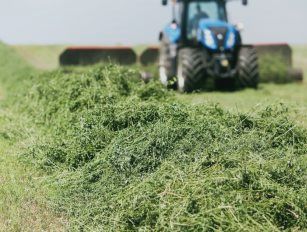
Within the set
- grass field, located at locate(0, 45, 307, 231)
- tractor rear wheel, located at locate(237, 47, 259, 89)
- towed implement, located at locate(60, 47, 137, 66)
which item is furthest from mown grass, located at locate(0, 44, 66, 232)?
towed implement, located at locate(60, 47, 137, 66)

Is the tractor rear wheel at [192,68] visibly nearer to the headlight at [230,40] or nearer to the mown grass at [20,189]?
the headlight at [230,40]

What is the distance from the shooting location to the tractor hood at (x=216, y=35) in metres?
13.9

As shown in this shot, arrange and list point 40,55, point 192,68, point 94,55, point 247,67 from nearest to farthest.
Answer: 1. point 192,68
2. point 247,67
3. point 94,55
4. point 40,55

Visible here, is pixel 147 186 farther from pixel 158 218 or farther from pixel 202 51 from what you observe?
pixel 202 51

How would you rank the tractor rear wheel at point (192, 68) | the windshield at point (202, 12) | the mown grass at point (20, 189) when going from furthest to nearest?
A: the windshield at point (202, 12) → the tractor rear wheel at point (192, 68) → the mown grass at point (20, 189)

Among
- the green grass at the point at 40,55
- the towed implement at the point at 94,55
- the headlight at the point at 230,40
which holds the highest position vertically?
the headlight at the point at 230,40

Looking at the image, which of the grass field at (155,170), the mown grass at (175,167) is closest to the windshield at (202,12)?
the grass field at (155,170)

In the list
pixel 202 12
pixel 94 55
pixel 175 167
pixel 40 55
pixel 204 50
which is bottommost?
pixel 40 55

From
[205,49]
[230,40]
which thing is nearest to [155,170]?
[205,49]

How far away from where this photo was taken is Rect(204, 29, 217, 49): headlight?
45.6 feet

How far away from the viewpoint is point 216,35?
13.9 metres

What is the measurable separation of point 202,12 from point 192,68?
1959 mm

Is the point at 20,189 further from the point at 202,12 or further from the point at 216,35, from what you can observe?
the point at 202,12

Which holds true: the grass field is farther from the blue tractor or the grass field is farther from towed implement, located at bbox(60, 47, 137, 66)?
towed implement, located at bbox(60, 47, 137, 66)
